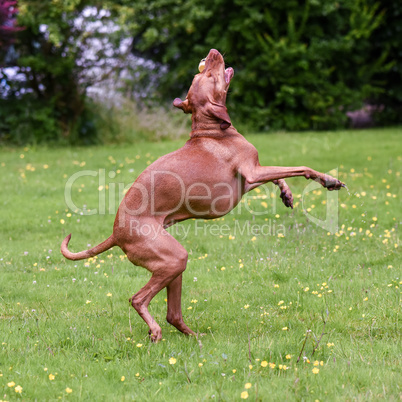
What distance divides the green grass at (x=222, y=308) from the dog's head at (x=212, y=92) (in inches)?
63.9

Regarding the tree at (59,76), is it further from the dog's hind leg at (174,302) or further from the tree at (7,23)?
the dog's hind leg at (174,302)

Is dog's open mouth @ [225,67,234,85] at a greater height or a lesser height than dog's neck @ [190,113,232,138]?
greater

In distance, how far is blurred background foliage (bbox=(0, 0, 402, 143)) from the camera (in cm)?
1531

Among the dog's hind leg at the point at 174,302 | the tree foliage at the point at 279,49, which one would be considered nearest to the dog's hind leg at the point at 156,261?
the dog's hind leg at the point at 174,302

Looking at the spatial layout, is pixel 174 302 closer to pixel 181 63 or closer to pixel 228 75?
pixel 228 75

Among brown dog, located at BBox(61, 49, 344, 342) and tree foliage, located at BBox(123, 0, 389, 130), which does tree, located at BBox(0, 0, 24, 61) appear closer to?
tree foliage, located at BBox(123, 0, 389, 130)

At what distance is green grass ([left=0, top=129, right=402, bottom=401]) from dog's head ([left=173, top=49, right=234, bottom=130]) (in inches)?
63.9

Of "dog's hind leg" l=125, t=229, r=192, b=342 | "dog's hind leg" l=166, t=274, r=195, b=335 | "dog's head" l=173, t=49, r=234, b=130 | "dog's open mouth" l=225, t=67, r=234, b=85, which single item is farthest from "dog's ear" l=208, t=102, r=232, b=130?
"dog's hind leg" l=166, t=274, r=195, b=335

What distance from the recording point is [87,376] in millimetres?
3322

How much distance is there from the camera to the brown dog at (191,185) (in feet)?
12.0

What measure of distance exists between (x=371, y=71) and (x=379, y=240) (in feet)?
45.3

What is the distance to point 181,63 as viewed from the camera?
1853 cm

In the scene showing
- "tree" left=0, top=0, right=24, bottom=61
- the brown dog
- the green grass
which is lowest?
the green grass

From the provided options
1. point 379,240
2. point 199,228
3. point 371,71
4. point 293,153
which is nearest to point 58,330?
point 199,228
